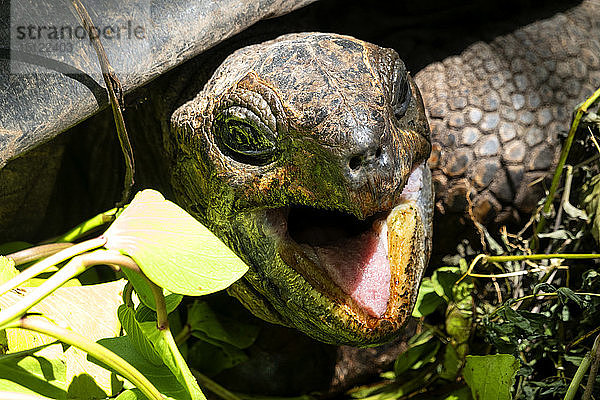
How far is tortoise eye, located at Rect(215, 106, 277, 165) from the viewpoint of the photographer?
1.41 meters

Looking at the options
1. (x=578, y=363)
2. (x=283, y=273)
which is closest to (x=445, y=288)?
(x=578, y=363)

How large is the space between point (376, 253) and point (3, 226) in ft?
3.62

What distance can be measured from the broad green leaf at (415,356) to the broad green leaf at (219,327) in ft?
1.28

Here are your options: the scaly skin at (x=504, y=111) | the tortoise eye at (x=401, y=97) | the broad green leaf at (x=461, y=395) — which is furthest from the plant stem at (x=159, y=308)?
the scaly skin at (x=504, y=111)

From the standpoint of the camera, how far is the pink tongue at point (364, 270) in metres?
1.43

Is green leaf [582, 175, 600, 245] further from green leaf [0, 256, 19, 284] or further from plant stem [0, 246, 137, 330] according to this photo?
green leaf [0, 256, 19, 284]

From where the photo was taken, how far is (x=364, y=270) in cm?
145

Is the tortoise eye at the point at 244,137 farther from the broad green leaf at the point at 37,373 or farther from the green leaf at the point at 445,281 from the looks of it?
the green leaf at the point at 445,281

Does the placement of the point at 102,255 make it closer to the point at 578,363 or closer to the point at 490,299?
the point at 578,363

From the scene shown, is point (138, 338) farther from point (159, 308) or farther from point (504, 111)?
point (504, 111)

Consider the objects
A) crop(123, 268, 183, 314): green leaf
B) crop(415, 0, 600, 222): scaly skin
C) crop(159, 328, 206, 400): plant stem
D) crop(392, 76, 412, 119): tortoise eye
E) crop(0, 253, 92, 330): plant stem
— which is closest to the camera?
crop(0, 253, 92, 330): plant stem

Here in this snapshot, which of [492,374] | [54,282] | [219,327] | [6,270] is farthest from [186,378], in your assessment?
[219,327]

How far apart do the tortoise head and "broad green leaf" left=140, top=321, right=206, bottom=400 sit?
→ 0.42 m

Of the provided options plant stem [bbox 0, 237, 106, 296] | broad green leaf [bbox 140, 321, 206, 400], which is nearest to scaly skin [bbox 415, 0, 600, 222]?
broad green leaf [bbox 140, 321, 206, 400]
